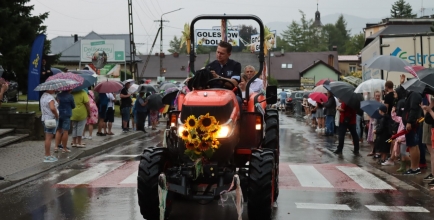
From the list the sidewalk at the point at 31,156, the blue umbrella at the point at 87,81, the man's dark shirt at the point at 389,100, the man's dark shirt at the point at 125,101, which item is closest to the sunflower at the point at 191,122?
the sidewalk at the point at 31,156

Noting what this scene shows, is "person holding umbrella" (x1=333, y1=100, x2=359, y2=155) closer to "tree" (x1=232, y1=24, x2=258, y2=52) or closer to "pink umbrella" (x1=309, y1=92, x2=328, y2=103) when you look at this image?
"pink umbrella" (x1=309, y1=92, x2=328, y2=103)

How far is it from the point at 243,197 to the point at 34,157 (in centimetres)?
861

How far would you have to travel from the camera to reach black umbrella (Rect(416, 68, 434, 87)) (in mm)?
11243

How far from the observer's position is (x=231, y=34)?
31.7 m

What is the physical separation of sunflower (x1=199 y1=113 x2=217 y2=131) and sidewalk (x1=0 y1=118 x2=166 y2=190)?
5.29 meters

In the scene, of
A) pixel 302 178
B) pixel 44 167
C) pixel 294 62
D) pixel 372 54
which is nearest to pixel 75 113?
pixel 44 167

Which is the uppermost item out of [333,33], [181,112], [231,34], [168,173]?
[333,33]

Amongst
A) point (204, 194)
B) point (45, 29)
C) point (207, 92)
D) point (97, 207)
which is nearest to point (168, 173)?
point (204, 194)

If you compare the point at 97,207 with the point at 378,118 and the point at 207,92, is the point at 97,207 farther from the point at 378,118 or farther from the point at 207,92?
the point at 378,118

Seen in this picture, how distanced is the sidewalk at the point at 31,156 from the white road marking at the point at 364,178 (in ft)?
20.6

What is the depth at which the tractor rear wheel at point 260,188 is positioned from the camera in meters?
7.54

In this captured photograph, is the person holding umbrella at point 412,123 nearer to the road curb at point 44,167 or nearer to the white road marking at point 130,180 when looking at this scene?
the white road marking at point 130,180

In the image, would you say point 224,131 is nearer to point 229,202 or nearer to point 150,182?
point 150,182

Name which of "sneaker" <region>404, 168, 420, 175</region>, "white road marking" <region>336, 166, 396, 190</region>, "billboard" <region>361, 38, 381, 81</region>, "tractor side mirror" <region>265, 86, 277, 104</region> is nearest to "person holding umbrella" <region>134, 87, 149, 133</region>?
"billboard" <region>361, 38, 381, 81</region>
